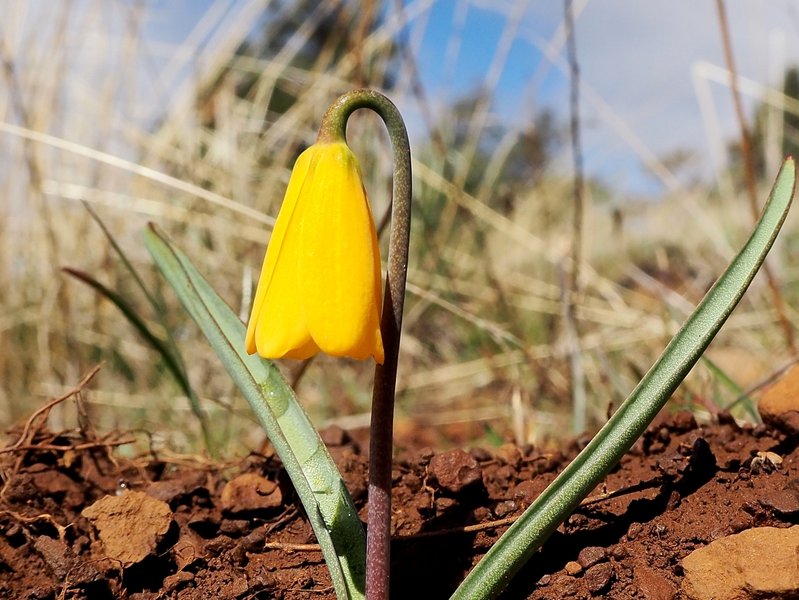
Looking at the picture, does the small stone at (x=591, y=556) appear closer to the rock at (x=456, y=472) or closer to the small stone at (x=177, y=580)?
the rock at (x=456, y=472)

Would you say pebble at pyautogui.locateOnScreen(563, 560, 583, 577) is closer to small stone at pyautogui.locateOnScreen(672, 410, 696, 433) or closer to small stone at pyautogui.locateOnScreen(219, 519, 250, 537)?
small stone at pyautogui.locateOnScreen(672, 410, 696, 433)

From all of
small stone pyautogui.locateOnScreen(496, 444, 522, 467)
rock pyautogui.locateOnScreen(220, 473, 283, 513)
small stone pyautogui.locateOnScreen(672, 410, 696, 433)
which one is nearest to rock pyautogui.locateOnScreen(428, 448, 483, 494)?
small stone pyautogui.locateOnScreen(496, 444, 522, 467)

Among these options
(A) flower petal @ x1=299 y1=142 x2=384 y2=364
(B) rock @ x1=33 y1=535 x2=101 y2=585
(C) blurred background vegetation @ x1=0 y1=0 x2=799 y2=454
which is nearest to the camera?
(A) flower petal @ x1=299 y1=142 x2=384 y2=364

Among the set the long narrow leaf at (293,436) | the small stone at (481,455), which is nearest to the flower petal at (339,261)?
the long narrow leaf at (293,436)

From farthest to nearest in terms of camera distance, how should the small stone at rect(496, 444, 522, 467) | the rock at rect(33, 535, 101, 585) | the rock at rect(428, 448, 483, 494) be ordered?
the small stone at rect(496, 444, 522, 467) < the rock at rect(428, 448, 483, 494) < the rock at rect(33, 535, 101, 585)

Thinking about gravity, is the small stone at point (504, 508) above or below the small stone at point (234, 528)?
above

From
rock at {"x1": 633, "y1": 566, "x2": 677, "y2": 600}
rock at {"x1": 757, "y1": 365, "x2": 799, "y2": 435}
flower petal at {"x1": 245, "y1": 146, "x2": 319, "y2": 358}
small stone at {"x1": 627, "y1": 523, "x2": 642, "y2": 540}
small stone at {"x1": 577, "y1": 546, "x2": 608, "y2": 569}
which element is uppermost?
flower petal at {"x1": 245, "y1": 146, "x2": 319, "y2": 358}

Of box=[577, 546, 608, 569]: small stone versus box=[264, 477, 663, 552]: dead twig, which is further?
box=[264, 477, 663, 552]: dead twig
